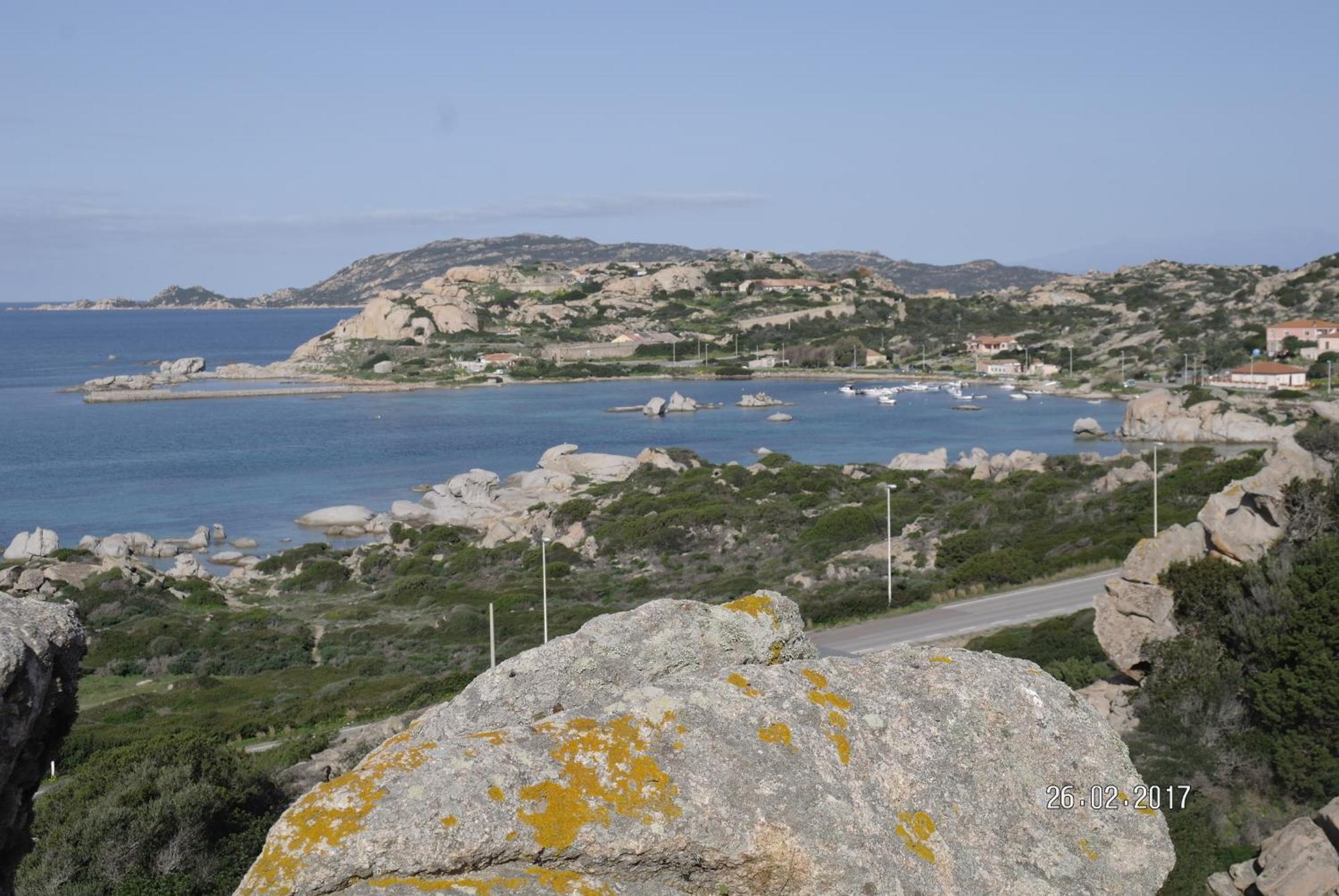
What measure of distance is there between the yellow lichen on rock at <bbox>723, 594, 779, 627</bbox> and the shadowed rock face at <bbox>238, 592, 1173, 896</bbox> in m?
0.10

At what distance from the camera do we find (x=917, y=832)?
3.93 meters

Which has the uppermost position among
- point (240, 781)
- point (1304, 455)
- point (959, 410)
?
point (1304, 455)

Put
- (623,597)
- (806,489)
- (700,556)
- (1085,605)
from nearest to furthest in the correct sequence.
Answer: (1085,605) < (623,597) < (700,556) < (806,489)

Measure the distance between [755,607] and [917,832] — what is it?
132cm

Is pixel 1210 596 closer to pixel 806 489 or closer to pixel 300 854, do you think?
pixel 300 854

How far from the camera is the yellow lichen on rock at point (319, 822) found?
321 centimetres

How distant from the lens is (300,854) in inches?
127

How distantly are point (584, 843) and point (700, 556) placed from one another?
30485 millimetres

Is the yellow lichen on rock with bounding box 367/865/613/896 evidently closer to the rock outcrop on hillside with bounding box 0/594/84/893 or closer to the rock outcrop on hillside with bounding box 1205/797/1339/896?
the rock outcrop on hillside with bounding box 0/594/84/893


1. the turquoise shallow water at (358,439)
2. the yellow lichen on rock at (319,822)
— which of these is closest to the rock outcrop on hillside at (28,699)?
the yellow lichen on rock at (319,822)

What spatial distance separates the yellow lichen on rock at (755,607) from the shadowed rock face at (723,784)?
97mm

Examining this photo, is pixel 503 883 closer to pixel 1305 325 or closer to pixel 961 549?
pixel 961 549

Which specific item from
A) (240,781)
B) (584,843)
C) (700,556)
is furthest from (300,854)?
(700,556)

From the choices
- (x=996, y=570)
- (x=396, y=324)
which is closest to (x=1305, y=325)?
(x=996, y=570)
